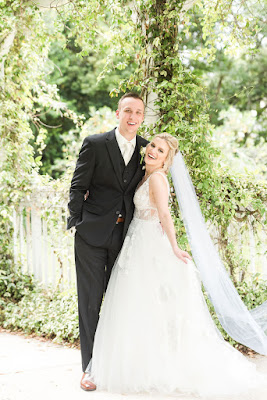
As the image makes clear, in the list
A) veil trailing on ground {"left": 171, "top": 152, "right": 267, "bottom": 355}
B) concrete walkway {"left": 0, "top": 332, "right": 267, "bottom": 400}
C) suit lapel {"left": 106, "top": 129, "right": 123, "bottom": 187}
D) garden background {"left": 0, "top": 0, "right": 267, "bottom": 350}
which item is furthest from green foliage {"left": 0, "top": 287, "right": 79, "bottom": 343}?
suit lapel {"left": 106, "top": 129, "right": 123, "bottom": 187}

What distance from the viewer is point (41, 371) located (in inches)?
131

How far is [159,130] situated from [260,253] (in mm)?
1406

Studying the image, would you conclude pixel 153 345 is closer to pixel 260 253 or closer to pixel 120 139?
pixel 120 139

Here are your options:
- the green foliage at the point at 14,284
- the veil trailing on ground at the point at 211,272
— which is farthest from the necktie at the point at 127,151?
the green foliage at the point at 14,284

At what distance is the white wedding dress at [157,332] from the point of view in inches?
108

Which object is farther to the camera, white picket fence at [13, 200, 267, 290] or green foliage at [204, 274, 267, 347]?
white picket fence at [13, 200, 267, 290]

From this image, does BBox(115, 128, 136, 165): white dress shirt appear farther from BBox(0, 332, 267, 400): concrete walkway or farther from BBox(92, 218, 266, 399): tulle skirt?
BBox(0, 332, 267, 400): concrete walkway

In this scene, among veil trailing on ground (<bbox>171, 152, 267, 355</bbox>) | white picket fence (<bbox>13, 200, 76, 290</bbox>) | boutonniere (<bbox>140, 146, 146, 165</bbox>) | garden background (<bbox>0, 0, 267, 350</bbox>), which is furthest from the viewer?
white picket fence (<bbox>13, 200, 76, 290</bbox>)

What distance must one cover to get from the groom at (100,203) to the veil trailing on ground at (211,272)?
1.25 ft

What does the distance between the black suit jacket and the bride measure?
15 cm

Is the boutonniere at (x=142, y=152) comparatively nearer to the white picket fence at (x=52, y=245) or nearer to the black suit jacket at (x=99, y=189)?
the black suit jacket at (x=99, y=189)

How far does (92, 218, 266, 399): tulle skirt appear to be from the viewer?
9.01 ft

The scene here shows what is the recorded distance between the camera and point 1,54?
4855 millimetres

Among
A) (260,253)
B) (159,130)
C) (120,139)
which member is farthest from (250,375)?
(159,130)
